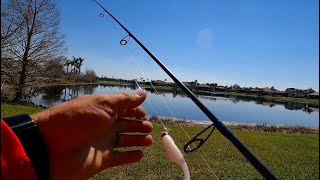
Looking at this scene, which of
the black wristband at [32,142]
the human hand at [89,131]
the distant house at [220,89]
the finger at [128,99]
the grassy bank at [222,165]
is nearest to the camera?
the black wristband at [32,142]

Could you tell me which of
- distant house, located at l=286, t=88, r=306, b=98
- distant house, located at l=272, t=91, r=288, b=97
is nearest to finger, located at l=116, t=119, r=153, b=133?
distant house, located at l=286, t=88, r=306, b=98

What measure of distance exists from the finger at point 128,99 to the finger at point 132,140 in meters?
0.17

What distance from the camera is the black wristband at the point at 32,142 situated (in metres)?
1.10

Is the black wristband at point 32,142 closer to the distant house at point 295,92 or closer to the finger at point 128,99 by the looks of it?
the finger at point 128,99

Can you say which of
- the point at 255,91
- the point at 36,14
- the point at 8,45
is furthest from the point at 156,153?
the point at 255,91

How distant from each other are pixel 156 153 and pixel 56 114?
1232 cm

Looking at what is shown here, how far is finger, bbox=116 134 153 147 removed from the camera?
1.79 metres

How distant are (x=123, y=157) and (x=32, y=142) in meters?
0.72

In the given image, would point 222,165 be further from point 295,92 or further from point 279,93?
point 279,93

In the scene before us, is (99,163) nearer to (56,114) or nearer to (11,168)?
(56,114)

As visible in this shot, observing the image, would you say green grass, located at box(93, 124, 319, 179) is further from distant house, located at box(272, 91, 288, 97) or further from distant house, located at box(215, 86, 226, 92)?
distant house, located at box(215, 86, 226, 92)

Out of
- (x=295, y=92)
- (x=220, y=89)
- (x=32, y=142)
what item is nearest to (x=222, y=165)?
(x=32, y=142)

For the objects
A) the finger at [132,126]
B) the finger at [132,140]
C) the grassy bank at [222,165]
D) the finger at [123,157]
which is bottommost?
the grassy bank at [222,165]

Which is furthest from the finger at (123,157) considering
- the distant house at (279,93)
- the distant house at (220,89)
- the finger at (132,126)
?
the distant house at (220,89)
